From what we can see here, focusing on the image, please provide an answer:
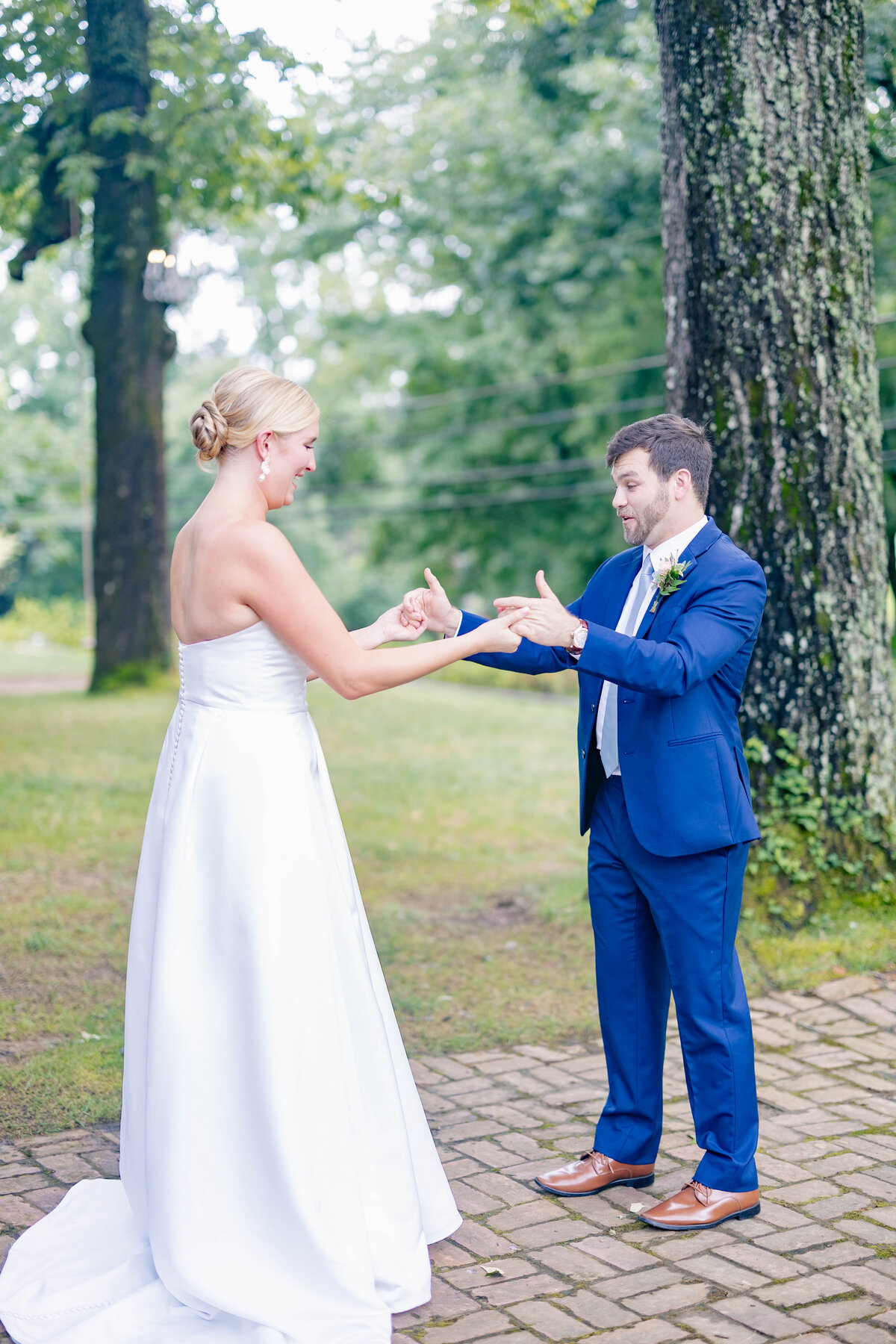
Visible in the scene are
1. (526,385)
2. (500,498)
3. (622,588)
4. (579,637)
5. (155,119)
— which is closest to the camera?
(579,637)

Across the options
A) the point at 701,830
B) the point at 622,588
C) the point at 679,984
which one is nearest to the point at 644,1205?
the point at 679,984

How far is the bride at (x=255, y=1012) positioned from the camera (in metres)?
3.12

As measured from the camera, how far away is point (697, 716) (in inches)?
143

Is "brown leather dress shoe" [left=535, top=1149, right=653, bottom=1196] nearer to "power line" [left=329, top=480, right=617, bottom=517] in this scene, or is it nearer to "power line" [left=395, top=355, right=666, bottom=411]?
"power line" [left=395, top=355, right=666, bottom=411]

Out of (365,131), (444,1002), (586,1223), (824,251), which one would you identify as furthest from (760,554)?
(365,131)

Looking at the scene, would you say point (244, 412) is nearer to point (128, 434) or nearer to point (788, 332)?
point (788, 332)

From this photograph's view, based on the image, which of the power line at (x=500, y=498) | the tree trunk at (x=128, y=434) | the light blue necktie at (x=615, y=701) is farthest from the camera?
the power line at (x=500, y=498)

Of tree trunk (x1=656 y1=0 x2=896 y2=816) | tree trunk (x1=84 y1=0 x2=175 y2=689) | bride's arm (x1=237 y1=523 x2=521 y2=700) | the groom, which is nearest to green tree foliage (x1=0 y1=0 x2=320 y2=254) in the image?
tree trunk (x1=84 y1=0 x2=175 y2=689)

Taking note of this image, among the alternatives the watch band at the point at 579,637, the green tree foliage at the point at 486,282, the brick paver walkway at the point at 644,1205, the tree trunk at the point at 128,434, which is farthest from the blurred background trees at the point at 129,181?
the watch band at the point at 579,637

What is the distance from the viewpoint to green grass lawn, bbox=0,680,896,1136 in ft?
17.6

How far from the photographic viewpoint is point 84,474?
4800 centimetres

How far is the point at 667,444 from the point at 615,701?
760 millimetres

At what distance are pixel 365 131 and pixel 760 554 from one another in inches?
683

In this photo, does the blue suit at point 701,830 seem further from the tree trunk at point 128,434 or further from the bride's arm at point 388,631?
the tree trunk at point 128,434
